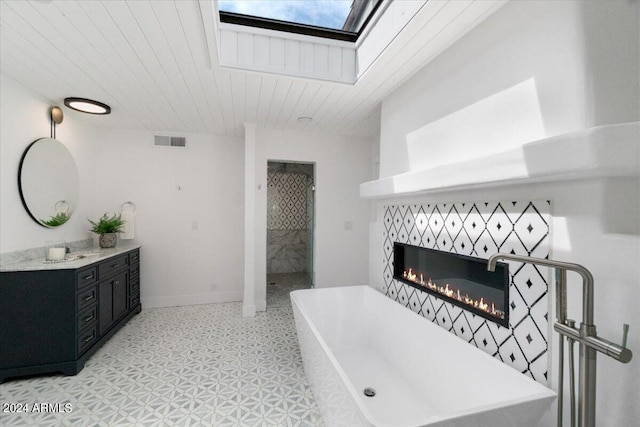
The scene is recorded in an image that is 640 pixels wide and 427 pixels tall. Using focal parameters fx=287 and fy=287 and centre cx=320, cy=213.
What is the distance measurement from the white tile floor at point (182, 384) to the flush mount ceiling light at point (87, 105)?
2.37m

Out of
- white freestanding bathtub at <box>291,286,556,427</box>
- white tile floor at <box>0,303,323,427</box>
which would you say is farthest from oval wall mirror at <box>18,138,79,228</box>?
white freestanding bathtub at <box>291,286,556,427</box>

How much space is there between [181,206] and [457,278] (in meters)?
3.60

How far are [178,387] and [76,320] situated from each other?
3.39ft

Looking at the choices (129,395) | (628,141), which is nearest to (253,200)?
(129,395)

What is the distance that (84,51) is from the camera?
1.99m

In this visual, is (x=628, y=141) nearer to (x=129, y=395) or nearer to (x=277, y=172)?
(x=129, y=395)

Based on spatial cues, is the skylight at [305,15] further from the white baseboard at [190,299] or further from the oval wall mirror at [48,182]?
the white baseboard at [190,299]

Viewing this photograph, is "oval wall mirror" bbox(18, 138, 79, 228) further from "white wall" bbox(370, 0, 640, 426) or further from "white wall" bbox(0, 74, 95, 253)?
"white wall" bbox(370, 0, 640, 426)

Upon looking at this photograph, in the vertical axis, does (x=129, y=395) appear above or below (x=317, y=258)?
below

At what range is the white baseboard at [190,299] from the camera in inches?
156

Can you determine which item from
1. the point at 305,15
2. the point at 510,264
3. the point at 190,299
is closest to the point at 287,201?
the point at 190,299

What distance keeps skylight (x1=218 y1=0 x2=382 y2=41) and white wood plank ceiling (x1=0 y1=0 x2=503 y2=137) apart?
0.35 m

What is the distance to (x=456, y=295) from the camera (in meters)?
2.05

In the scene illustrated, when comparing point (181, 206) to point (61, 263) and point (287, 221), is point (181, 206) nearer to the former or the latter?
point (61, 263)
